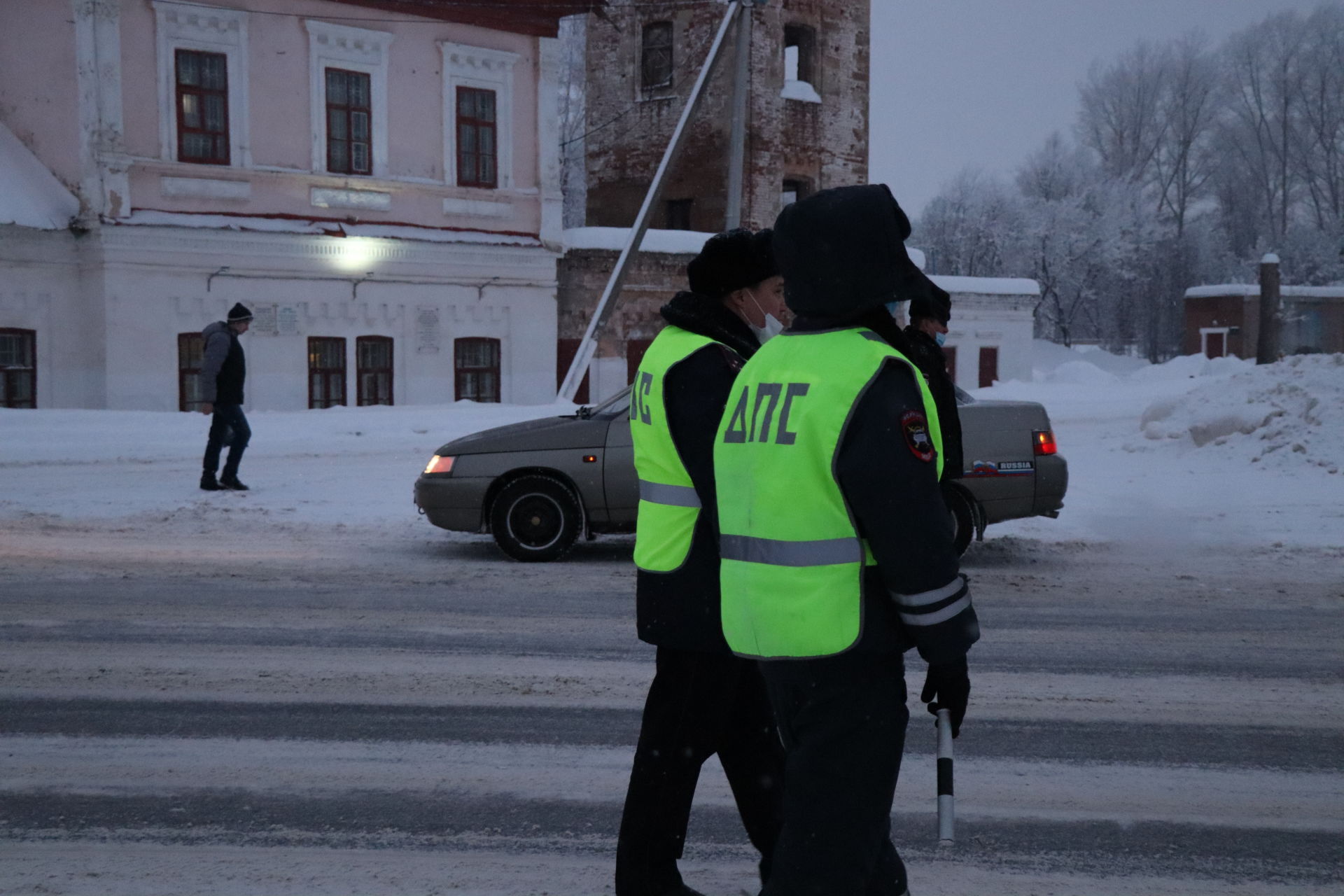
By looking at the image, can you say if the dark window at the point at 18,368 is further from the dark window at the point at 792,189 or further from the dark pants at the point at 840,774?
the dark pants at the point at 840,774

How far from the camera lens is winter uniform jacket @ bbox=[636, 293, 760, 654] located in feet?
11.0

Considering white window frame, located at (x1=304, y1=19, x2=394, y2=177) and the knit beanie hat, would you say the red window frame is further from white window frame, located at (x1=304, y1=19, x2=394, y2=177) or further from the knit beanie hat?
the knit beanie hat

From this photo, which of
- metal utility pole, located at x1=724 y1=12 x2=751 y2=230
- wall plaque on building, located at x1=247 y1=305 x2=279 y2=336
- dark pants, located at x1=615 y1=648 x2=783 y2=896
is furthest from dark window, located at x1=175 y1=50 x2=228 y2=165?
dark pants, located at x1=615 y1=648 x2=783 y2=896

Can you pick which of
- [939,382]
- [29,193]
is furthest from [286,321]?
[939,382]

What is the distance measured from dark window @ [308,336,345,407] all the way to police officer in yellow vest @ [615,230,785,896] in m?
21.7

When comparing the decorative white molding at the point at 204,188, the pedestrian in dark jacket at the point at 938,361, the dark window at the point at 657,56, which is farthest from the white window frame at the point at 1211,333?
the pedestrian in dark jacket at the point at 938,361

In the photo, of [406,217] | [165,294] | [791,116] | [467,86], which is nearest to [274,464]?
[165,294]

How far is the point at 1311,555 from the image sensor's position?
1055cm

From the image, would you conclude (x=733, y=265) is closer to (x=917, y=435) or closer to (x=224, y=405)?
(x=917, y=435)

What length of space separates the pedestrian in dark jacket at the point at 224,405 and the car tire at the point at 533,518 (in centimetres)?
510

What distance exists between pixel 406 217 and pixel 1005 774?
21.9m

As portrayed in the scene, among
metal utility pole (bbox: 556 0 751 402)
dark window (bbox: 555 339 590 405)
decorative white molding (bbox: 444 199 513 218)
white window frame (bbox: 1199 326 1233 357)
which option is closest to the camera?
metal utility pole (bbox: 556 0 751 402)

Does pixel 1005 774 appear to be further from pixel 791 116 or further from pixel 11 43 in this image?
pixel 791 116

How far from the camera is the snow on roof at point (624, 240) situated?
2770 centimetres
